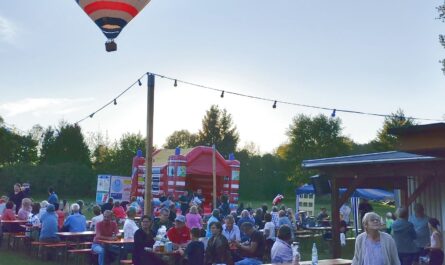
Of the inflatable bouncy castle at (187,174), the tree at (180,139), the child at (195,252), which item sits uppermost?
the tree at (180,139)

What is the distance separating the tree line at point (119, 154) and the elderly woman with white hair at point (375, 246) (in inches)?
1416

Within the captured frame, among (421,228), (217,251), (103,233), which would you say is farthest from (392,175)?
(103,233)

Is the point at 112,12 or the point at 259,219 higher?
the point at 112,12

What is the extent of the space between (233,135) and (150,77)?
185 ft

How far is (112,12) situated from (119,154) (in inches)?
1655

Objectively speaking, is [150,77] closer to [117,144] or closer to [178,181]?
[178,181]

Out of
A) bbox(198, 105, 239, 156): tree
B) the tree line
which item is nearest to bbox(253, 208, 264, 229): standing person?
the tree line

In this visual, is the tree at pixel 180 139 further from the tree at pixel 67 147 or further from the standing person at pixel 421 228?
the standing person at pixel 421 228

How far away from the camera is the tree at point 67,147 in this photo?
49.9m

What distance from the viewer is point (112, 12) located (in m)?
7.63

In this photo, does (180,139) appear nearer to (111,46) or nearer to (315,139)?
(315,139)

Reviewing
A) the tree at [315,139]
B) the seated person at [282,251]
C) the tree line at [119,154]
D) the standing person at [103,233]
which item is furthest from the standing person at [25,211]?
the tree at [315,139]

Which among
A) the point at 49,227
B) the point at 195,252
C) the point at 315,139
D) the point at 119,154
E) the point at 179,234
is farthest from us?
the point at 315,139

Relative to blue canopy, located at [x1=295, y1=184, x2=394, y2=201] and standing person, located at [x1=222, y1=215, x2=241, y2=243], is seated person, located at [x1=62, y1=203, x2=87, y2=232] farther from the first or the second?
blue canopy, located at [x1=295, y1=184, x2=394, y2=201]
